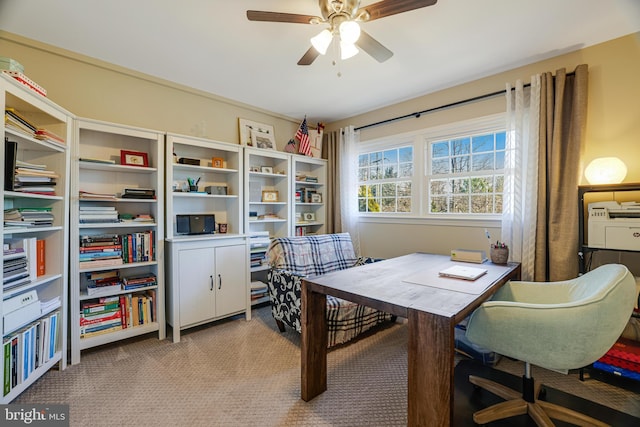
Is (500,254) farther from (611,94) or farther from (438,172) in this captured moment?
(611,94)

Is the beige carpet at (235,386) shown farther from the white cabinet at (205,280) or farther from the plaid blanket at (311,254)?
the plaid blanket at (311,254)

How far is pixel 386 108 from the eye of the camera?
3.42 meters

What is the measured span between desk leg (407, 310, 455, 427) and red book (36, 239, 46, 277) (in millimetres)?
2427

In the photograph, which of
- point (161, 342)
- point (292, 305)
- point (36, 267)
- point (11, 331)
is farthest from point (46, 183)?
point (292, 305)

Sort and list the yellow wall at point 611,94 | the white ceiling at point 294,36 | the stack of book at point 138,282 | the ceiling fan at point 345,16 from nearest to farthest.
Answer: the ceiling fan at point 345,16 → the white ceiling at point 294,36 → the yellow wall at point 611,94 → the stack of book at point 138,282

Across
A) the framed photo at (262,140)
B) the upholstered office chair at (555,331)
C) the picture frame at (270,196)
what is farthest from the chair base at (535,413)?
the framed photo at (262,140)

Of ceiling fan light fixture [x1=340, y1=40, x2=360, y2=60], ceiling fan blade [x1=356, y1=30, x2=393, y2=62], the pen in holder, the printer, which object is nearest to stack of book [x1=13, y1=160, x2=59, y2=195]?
ceiling fan light fixture [x1=340, y1=40, x2=360, y2=60]

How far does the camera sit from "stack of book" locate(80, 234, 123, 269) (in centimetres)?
217

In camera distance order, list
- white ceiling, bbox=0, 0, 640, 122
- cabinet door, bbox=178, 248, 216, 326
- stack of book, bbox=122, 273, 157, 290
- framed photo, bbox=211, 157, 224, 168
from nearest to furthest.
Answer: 1. white ceiling, bbox=0, 0, 640, 122
2. stack of book, bbox=122, 273, 157, 290
3. cabinet door, bbox=178, 248, 216, 326
4. framed photo, bbox=211, 157, 224, 168

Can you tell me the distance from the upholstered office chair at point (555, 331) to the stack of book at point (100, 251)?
2.65 m

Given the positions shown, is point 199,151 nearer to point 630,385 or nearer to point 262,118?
point 262,118

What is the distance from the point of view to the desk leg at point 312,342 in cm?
161

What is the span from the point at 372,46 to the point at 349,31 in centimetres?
26

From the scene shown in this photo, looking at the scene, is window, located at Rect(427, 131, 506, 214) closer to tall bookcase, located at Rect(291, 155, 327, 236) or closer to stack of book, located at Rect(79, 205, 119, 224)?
tall bookcase, located at Rect(291, 155, 327, 236)
